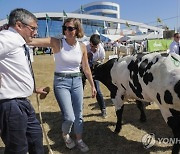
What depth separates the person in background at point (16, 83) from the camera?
2.51m

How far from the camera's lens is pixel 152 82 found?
387 centimetres

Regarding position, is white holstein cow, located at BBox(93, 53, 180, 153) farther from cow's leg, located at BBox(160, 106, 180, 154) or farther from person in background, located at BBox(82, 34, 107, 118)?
person in background, located at BBox(82, 34, 107, 118)

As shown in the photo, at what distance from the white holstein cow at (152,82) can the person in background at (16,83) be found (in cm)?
183

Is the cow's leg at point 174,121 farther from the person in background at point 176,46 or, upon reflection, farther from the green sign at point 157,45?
the green sign at point 157,45

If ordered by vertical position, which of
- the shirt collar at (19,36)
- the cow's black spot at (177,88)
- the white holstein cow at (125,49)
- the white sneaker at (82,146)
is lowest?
the white sneaker at (82,146)

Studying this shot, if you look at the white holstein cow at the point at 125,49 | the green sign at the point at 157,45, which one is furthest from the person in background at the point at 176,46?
the white holstein cow at the point at 125,49

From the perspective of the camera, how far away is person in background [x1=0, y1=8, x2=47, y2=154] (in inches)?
98.7

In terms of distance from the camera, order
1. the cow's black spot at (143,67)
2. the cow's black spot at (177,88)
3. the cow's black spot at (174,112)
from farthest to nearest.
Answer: the cow's black spot at (143,67) < the cow's black spot at (174,112) < the cow's black spot at (177,88)

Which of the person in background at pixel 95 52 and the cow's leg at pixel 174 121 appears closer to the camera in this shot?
the cow's leg at pixel 174 121

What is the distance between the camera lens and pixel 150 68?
13.1 ft

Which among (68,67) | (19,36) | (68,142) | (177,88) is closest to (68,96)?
(68,67)

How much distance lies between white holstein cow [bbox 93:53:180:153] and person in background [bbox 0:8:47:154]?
1.83m

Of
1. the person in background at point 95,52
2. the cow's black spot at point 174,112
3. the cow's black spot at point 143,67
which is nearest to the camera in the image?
the cow's black spot at point 174,112

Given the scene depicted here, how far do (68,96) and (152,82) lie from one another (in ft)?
3.96
